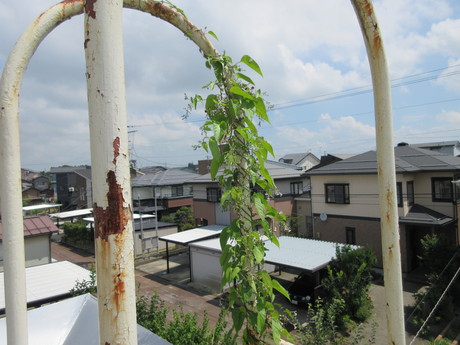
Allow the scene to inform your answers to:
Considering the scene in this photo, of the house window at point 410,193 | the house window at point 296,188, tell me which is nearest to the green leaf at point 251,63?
the house window at point 410,193

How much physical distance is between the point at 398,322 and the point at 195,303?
1352 cm

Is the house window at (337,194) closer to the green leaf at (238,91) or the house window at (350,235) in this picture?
the house window at (350,235)

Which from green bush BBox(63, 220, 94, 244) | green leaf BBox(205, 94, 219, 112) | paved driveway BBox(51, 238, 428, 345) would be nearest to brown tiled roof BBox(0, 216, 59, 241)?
paved driveway BBox(51, 238, 428, 345)

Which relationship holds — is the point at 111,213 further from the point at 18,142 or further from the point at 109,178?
the point at 18,142

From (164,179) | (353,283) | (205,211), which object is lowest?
(353,283)

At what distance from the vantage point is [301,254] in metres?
13.3

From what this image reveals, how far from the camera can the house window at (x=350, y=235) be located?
17328 millimetres

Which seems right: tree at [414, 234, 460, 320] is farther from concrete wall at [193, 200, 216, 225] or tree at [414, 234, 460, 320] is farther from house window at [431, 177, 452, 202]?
concrete wall at [193, 200, 216, 225]

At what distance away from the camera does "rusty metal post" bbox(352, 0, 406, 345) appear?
1.49 m

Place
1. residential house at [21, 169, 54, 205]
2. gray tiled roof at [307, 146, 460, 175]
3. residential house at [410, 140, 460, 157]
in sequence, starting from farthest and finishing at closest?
residential house at [21, 169, 54, 205] → residential house at [410, 140, 460, 157] → gray tiled roof at [307, 146, 460, 175]

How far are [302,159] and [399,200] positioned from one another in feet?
83.7

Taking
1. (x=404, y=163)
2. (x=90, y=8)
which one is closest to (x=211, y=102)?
(x=90, y=8)

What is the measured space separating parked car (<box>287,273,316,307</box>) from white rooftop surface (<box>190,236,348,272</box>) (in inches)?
41.2

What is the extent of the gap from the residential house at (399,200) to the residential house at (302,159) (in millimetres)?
21697
